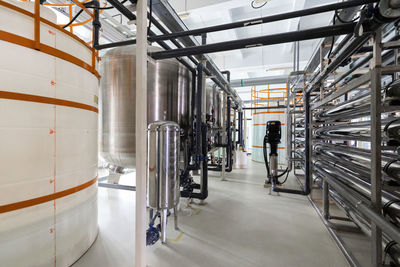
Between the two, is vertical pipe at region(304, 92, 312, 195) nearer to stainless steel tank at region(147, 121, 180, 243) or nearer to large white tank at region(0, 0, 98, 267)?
stainless steel tank at region(147, 121, 180, 243)

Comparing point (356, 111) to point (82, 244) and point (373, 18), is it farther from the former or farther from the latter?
point (82, 244)

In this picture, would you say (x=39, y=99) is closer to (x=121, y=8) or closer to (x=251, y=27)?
(x=121, y=8)

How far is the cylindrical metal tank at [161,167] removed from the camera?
5.72 ft

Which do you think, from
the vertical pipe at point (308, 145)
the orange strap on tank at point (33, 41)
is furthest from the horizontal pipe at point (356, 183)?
the orange strap on tank at point (33, 41)

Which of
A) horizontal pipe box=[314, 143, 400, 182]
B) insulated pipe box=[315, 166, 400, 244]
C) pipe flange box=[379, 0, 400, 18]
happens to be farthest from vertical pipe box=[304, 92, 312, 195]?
pipe flange box=[379, 0, 400, 18]

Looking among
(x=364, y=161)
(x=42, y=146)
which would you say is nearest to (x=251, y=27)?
(x=364, y=161)

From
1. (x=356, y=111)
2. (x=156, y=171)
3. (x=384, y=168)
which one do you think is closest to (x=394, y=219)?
(x=384, y=168)

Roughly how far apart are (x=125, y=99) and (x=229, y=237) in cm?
216

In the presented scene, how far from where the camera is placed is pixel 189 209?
2666 mm

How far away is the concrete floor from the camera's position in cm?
160

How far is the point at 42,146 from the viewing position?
1279mm

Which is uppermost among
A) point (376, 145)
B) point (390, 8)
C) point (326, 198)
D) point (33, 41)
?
point (390, 8)

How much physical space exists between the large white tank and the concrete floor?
1.46 ft

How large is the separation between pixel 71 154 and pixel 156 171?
733 mm
